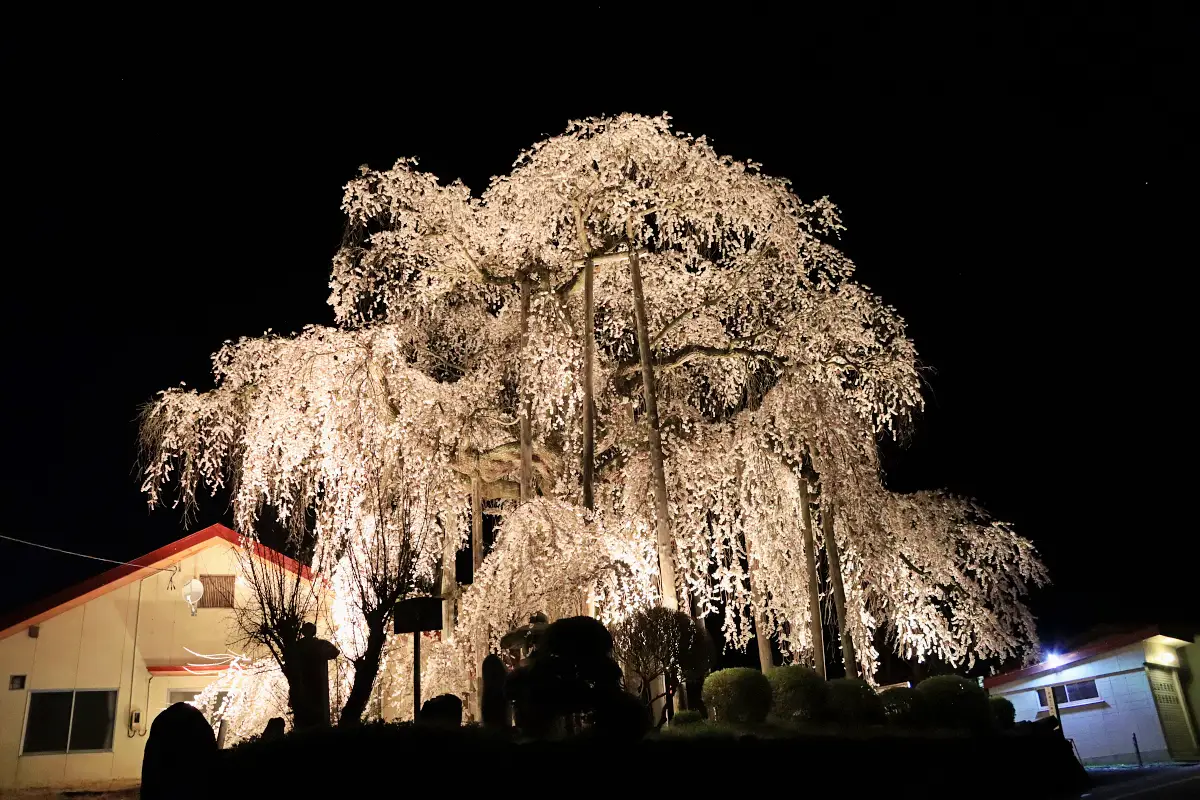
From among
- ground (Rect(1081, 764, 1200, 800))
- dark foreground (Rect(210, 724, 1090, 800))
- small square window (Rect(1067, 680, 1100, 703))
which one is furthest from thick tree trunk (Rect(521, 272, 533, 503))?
small square window (Rect(1067, 680, 1100, 703))

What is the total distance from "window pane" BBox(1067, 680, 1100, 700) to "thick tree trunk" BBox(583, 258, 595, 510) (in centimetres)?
1193

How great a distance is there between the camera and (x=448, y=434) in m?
13.5

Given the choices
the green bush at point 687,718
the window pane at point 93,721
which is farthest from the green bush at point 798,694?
the window pane at point 93,721

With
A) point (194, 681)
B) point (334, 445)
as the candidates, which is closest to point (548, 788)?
point (334, 445)

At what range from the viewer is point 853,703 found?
1078 cm

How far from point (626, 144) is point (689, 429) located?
486 cm

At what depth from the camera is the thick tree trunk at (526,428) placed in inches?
516

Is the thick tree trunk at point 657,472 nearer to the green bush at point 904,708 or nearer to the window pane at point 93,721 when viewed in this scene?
the green bush at point 904,708

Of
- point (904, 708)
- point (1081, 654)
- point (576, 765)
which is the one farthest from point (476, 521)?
point (1081, 654)

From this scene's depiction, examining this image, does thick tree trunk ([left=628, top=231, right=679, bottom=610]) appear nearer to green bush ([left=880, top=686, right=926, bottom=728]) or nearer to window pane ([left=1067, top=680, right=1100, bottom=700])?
green bush ([left=880, top=686, right=926, bottom=728])

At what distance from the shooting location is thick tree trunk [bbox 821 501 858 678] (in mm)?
14242

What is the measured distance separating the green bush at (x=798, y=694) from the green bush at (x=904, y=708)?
102cm

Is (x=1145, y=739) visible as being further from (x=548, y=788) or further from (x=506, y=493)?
(x=548, y=788)

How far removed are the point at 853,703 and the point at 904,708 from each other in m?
1.04
